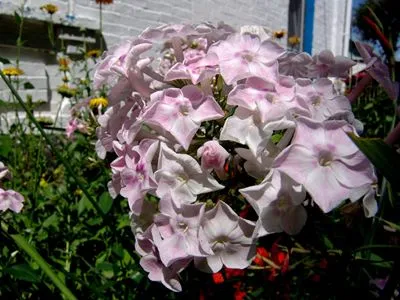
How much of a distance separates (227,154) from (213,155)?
0.01 meters

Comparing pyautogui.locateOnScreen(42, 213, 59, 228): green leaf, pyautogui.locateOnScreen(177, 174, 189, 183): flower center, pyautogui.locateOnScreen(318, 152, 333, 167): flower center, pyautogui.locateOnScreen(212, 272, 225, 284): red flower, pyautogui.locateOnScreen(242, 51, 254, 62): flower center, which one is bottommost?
pyautogui.locateOnScreen(42, 213, 59, 228): green leaf

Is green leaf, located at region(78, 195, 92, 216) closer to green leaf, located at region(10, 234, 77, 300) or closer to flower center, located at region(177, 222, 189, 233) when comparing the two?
green leaf, located at region(10, 234, 77, 300)

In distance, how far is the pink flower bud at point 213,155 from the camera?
0.45 meters

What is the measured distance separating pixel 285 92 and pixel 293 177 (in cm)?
11

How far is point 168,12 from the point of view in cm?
372

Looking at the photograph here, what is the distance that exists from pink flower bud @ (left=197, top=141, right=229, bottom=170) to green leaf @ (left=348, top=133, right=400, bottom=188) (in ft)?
0.45

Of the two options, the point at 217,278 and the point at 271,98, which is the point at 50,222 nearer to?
the point at 217,278

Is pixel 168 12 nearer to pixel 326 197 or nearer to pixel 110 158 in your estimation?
pixel 110 158

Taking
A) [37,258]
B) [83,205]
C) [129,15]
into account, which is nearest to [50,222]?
[83,205]

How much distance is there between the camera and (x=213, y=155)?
0.45 meters

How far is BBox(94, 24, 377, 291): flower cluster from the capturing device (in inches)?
15.7

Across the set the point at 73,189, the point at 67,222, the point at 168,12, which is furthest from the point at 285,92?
the point at 168,12

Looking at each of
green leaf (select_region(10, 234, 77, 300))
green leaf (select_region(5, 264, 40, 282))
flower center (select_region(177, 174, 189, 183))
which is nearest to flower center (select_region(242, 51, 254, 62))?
flower center (select_region(177, 174, 189, 183))

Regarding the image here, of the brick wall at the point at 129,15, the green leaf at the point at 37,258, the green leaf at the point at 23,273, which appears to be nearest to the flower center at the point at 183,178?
the green leaf at the point at 37,258
